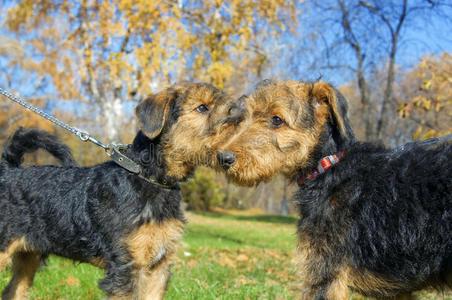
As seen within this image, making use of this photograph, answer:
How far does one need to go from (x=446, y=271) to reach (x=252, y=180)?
5.42ft

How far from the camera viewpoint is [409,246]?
2801 millimetres

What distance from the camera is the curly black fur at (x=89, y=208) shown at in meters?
3.76

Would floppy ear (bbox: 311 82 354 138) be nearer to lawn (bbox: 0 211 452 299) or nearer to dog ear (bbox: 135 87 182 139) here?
lawn (bbox: 0 211 452 299)

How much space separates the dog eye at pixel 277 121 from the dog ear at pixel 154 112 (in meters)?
1.17

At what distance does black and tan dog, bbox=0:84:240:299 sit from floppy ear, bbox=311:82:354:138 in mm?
1062

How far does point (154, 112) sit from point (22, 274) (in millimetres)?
2603

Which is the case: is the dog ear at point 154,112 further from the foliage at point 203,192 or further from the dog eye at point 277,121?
the foliage at point 203,192

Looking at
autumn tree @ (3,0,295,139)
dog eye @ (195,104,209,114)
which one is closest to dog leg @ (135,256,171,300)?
dog eye @ (195,104,209,114)

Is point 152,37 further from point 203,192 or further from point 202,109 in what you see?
point 203,192

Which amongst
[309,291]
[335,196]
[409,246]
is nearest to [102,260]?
[309,291]

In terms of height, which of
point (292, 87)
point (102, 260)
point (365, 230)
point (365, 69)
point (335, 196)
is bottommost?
point (102, 260)

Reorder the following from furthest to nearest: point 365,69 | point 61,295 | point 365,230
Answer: point 365,69 < point 61,295 < point 365,230

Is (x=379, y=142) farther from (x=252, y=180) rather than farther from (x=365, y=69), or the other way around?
(x=365, y=69)

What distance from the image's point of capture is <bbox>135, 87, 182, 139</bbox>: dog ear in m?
4.00
